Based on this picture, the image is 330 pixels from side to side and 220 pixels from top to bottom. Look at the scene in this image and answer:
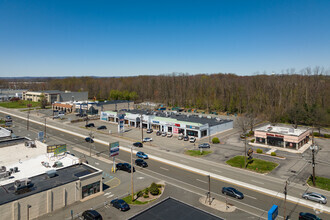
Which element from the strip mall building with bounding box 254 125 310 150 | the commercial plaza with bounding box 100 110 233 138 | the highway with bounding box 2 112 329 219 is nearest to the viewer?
the highway with bounding box 2 112 329 219

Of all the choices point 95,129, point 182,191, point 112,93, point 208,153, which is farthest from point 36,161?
point 112,93

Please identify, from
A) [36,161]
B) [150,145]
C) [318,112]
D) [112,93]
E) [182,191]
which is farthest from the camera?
[112,93]

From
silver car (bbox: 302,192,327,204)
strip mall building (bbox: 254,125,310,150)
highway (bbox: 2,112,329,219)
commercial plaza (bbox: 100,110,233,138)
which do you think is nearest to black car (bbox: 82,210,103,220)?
highway (bbox: 2,112,329,219)

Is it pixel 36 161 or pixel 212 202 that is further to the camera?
pixel 36 161

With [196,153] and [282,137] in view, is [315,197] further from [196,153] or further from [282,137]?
Result: [282,137]

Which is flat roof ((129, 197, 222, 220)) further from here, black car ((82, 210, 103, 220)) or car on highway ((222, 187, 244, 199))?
car on highway ((222, 187, 244, 199))

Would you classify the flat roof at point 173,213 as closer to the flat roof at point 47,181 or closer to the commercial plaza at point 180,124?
the flat roof at point 47,181

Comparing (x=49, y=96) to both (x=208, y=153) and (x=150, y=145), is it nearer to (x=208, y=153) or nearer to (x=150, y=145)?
(x=150, y=145)
